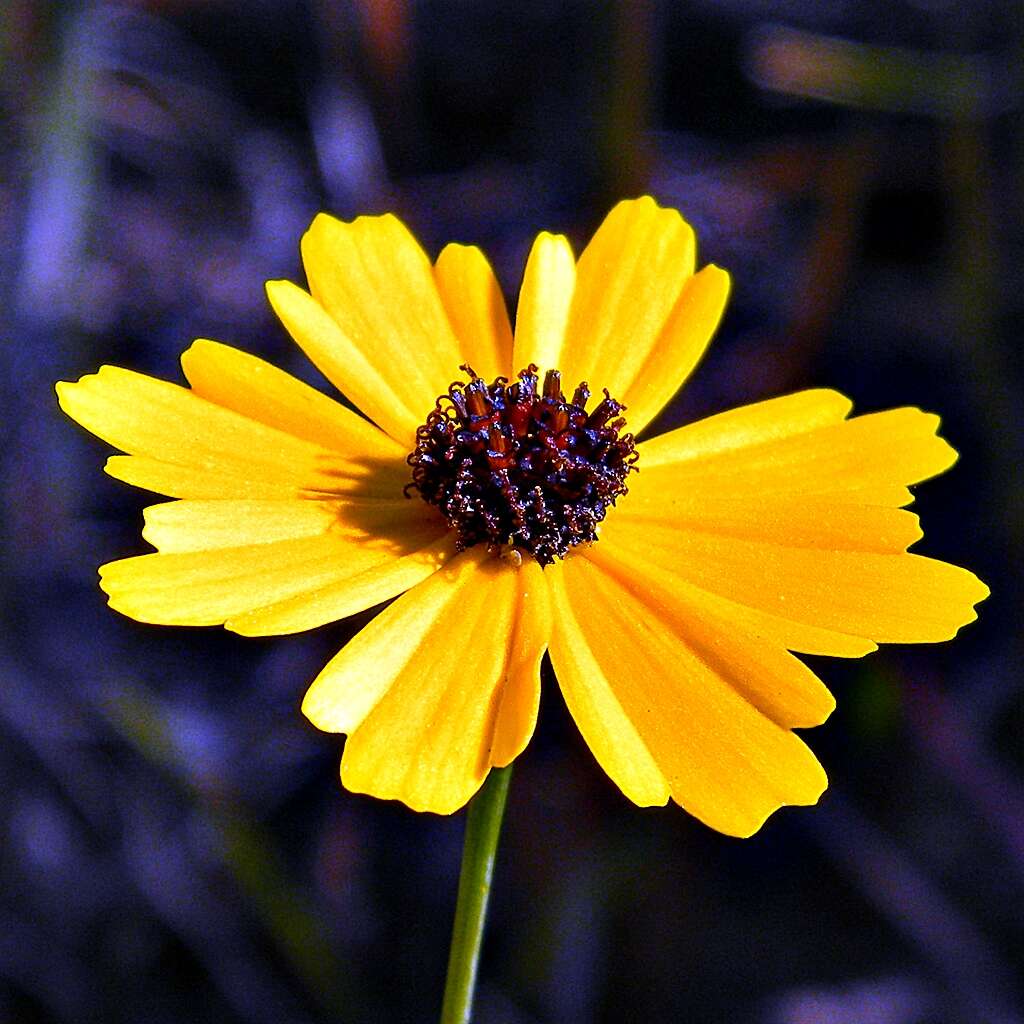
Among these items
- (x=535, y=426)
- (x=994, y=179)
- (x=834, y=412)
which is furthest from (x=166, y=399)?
(x=994, y=179)

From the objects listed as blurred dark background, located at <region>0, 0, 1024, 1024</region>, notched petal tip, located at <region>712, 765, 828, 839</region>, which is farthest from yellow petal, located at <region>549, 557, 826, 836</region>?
blurred dark background, located at <region>0, 0, 1024, 1024</region>

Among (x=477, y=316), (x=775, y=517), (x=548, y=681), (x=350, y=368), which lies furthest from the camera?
(x=548, y=681)

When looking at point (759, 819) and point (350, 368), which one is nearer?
point (759, 819)

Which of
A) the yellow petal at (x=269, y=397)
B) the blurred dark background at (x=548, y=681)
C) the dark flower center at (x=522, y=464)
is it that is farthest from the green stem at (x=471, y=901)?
the blurred dark background at (x=548, y=681)

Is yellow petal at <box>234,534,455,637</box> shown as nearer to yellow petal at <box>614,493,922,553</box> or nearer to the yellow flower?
the yellow flower

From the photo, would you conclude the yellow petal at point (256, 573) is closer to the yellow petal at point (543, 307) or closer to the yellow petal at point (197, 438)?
the yellow petal at point (197, 438)

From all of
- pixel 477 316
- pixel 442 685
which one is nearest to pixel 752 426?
pixel 477 316

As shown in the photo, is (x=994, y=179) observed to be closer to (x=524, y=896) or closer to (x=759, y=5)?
(x=759, y=5)

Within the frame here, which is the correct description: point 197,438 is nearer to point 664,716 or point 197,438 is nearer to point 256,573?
point 256,573
